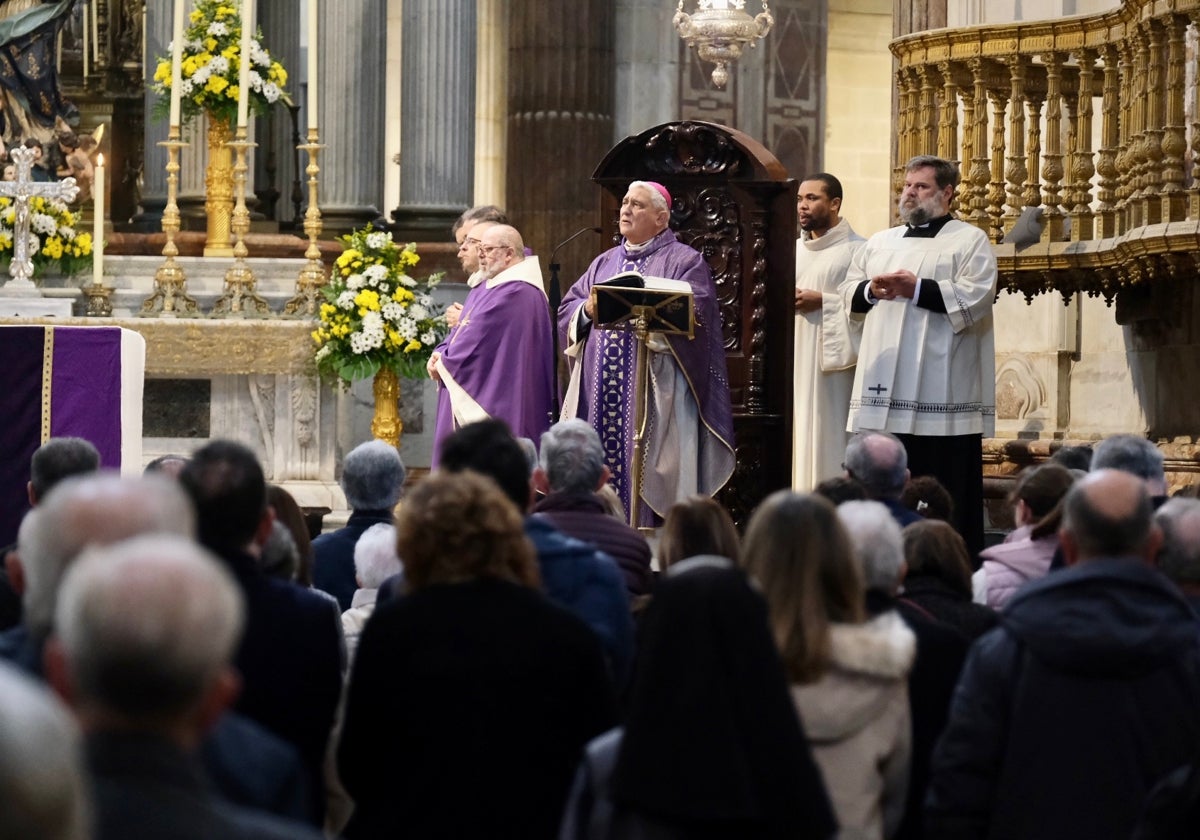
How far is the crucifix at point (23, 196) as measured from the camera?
10961mm

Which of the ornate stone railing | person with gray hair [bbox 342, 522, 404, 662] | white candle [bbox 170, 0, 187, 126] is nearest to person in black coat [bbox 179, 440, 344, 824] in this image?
person with gray hair [bbox 342, 522, 404, 662]

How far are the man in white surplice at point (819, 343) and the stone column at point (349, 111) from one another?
4.18m

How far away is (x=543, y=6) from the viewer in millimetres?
17531

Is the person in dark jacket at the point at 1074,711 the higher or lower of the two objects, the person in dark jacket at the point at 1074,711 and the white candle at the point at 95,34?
the lower

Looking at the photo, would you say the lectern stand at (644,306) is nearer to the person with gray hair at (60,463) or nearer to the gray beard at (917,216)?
the gray beard at (917,216)

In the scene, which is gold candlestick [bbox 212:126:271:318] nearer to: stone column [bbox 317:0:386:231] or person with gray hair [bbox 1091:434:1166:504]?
stone column [bbox 317:0:386:231]

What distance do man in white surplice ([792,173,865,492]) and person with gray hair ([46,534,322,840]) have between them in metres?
7.74

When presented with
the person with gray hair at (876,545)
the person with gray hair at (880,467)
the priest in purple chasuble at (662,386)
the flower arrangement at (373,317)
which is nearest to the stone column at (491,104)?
the flower arrangement at (373,317)

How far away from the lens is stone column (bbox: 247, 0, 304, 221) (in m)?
14.1

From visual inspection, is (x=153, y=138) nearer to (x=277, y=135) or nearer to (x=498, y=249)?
(x=277, y=135)

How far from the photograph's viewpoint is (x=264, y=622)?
4059mm

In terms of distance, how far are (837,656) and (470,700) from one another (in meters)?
0.66

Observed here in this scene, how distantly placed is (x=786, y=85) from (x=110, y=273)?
31.6ft

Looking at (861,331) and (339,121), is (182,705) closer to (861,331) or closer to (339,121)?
(861,331)
